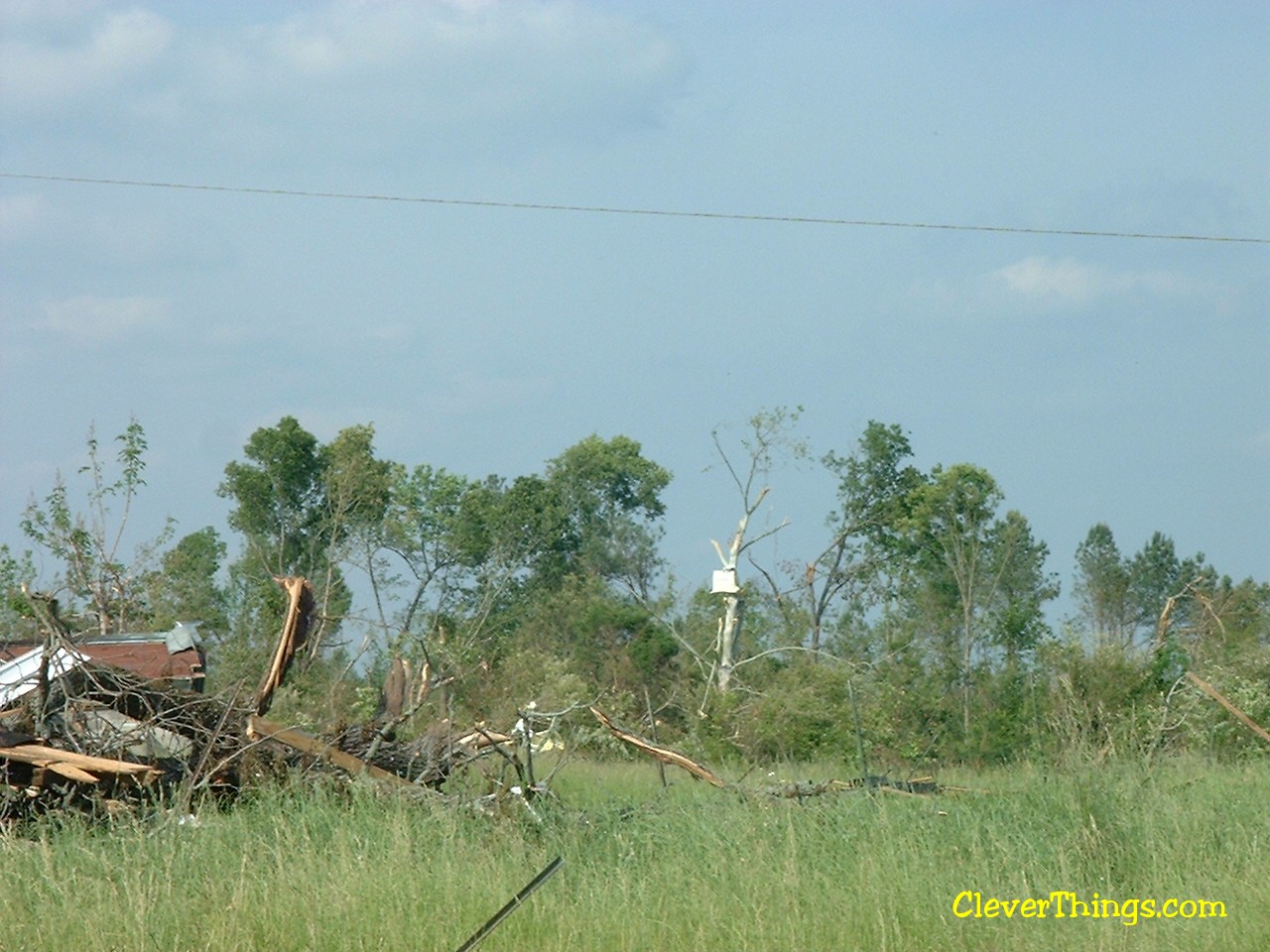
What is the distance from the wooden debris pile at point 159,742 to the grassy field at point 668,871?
1.34ft

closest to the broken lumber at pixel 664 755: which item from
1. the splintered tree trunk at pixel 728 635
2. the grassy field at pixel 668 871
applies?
the grassy field at pixel 668 871

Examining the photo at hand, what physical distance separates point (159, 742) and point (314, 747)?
1204 mm

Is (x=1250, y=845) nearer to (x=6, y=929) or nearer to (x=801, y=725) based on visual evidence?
(x=6, y=929)

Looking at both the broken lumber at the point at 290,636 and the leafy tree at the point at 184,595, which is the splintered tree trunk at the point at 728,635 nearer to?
the leafy tree at the point at 184,595

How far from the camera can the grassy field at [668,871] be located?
24.2 ft

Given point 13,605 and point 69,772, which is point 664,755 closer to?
point 69,772

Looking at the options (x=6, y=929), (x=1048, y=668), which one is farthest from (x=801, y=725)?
(x=6, y=929)

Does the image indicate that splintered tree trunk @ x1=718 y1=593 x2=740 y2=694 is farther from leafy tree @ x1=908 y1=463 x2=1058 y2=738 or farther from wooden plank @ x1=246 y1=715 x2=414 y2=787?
wooden plank @ x1=246 y1=715 x2=414 y2=787

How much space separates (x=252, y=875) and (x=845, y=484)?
3240 centimetres

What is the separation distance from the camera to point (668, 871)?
338 inches

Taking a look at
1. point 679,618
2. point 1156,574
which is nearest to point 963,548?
point 679,618

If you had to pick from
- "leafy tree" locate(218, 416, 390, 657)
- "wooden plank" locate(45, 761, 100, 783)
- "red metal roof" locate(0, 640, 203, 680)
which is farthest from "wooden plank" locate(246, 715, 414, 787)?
"leafy tree" locate(218, 416, 390, 657)

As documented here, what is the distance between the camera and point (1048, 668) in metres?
19.4

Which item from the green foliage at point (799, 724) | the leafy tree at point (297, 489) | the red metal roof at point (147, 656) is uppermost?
the leafy tree at point (297, 489)
